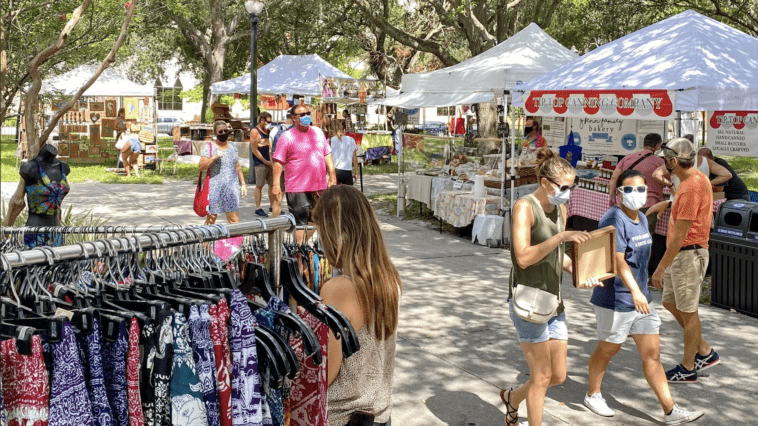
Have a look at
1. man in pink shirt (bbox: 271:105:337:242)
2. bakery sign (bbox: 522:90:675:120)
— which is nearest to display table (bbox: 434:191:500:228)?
bakery sign (bbox: 522:90:675:120)

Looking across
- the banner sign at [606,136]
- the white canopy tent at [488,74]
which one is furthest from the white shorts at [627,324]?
the banner sign at [606,136]

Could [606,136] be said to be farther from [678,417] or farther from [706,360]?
[678,417]

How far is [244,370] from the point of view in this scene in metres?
2.68

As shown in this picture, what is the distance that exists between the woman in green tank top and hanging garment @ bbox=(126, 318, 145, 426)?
7.98 feet

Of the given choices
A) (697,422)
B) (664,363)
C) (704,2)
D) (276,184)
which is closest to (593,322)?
(664,363)

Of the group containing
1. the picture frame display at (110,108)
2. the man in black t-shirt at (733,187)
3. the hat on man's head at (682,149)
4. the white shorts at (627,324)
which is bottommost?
the white shorts at (627,324)

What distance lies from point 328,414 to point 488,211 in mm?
8947

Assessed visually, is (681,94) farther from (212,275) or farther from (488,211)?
(212,275)

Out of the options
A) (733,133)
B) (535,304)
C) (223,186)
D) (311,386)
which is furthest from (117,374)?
(733,133)

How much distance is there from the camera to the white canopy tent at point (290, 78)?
2509 cm

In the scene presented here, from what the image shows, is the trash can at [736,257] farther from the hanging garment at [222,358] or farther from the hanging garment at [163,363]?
the hanging garment at [163,363]

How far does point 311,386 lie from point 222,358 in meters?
0.40

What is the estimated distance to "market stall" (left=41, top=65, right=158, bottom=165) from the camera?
2470 centimetres

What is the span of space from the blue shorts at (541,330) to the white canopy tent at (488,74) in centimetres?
733
